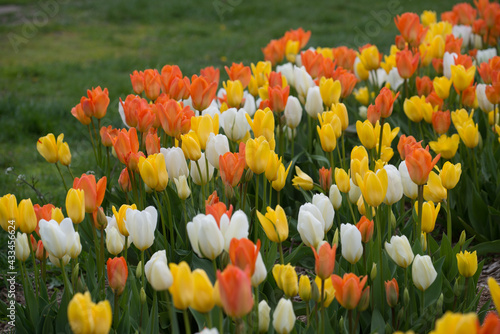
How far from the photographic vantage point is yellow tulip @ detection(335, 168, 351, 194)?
6.70 feet

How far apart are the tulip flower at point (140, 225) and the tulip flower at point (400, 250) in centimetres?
71

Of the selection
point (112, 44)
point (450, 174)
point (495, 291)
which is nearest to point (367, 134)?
point (450, 174)

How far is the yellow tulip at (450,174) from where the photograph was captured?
189cm

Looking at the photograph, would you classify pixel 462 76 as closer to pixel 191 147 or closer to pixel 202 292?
pixel 191 147

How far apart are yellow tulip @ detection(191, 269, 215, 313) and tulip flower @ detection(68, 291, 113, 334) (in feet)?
0.67

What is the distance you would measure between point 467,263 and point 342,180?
49cm

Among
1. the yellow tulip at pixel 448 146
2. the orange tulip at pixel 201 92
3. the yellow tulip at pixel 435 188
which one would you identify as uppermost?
the orange tulip at pixel 201 92

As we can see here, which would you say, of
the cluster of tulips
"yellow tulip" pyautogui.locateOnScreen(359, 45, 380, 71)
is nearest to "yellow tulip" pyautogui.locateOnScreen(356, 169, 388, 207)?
the cluster of tulips

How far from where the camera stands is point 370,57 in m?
3.58

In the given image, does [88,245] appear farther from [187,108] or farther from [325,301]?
[325,301]

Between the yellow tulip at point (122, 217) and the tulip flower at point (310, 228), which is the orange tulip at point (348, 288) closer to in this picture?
the tulip flower at point (310, 228)

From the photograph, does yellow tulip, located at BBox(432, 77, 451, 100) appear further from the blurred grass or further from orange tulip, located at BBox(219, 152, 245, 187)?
the blurred grass

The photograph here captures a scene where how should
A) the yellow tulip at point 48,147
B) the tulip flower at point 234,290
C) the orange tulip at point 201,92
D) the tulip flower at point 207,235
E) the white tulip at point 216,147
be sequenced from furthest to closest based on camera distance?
1. the orange tulip at point 201,92
2. the yellow tulip at point 48,147
3. the white tulip at point 216,147
4. the tulip flower at point 207,235
5. the tulip flower at point 234,290

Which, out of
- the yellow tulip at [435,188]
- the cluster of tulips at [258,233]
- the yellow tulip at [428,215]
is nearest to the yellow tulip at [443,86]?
the cluster of tulips at [258,233]
